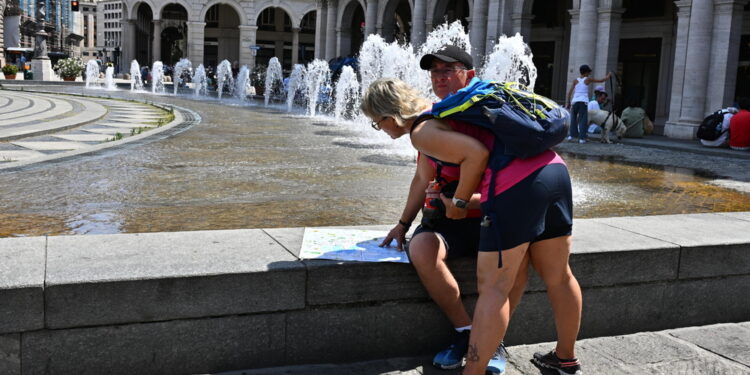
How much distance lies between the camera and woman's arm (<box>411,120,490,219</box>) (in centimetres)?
304

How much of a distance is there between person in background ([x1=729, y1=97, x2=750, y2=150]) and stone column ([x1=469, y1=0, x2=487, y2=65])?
11.3 metres

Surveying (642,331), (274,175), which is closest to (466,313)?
(642,331)

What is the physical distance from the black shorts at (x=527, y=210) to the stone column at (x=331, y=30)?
35.8 m

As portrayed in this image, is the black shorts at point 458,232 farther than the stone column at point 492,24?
No

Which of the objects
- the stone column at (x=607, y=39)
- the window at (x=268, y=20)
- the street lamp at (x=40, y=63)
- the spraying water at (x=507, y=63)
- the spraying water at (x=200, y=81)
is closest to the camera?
the spraying water at (x=507, y=63)

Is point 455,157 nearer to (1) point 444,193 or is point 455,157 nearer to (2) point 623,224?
(1) point 444,193

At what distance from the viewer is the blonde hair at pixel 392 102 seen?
3.40m

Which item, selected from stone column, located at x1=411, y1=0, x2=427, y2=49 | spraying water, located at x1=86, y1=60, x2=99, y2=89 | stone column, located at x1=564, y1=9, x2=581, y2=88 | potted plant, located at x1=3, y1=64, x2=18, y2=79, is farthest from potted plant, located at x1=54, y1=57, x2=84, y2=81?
stone column, located at x1=564, y1=9, x2=581, y2=88

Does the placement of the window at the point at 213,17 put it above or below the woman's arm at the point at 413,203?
above

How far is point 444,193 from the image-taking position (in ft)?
11.1

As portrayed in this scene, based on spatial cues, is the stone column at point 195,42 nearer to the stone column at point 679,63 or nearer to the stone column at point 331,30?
the stone column at point 331,30

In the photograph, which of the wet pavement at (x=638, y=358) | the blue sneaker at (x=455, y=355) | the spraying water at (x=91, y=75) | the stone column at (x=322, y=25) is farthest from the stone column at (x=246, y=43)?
the blue sneaker at (x=455, y=355)

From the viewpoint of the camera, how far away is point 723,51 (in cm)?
1581

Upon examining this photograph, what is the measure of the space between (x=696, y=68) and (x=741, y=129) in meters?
3.07
